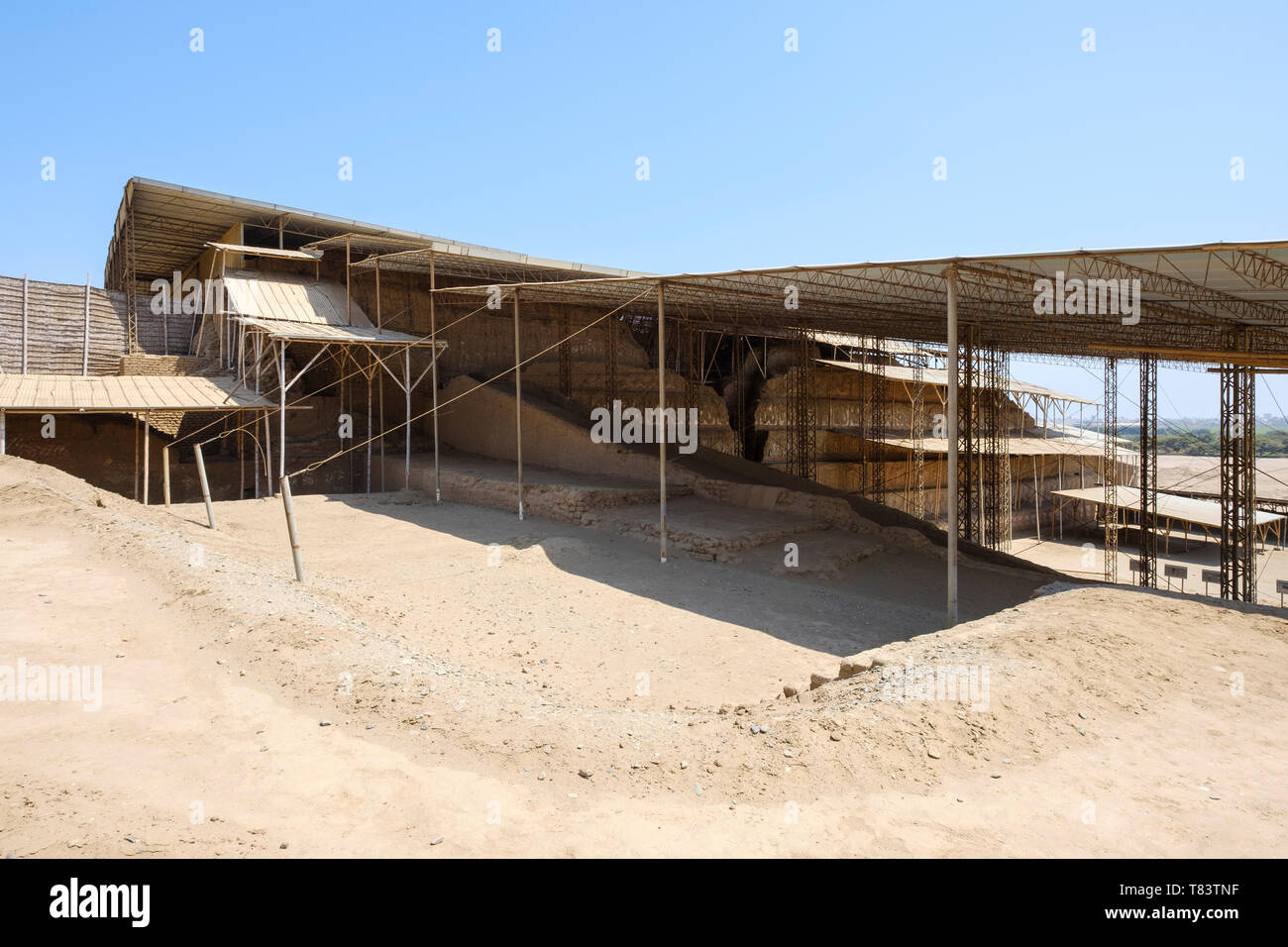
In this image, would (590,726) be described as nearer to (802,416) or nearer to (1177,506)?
(802,416)

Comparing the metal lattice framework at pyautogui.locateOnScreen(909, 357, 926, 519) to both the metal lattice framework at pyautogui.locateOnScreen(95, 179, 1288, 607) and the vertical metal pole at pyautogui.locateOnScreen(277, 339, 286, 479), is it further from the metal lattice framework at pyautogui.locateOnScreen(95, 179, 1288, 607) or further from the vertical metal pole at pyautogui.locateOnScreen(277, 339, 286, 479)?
the vertical metal pole at pyautogui.locateOnScreen(277, 339, 286, 479)

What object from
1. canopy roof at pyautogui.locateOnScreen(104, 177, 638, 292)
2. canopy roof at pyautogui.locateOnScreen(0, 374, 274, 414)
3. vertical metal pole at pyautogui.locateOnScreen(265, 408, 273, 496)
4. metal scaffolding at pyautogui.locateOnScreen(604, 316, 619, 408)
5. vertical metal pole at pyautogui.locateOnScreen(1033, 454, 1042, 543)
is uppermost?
canopy roof at pyautogui.locateOnScreen(104, 177, 638, 292)

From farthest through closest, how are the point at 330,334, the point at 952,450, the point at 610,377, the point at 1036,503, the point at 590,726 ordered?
the point at 1036,503 → the point at 610,377 → the point at 330,334 → the point at 952,450 → the point at 590,726

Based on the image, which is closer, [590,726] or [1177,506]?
[590,726]

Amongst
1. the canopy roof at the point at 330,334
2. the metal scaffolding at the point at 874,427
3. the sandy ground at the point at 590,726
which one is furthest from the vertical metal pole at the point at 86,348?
the metal scaffolding at the point at 874,427

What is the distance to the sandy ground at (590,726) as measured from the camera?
353 cm

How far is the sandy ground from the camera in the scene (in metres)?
3.53

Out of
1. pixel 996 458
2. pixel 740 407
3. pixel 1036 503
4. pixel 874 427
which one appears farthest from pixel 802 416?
pixel 1036 503

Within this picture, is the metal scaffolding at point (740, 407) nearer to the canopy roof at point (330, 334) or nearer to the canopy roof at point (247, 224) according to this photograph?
the canopy roof at point (247, 224)

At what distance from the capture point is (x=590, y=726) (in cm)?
487

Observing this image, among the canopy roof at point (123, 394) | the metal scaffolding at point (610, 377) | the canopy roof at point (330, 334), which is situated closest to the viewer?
the canopy roof at point (123, 394)

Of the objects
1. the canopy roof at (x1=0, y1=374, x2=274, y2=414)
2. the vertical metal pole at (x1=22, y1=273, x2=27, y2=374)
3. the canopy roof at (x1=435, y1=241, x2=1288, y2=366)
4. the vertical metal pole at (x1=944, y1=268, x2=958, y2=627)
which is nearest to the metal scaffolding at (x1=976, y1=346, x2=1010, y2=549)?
the canopy roof at (x1=435, y1=241, x2=1288, y2=366)

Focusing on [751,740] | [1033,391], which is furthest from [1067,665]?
[1033,391]

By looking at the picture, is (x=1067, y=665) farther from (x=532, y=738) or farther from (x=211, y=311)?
(x=211, y=311)
